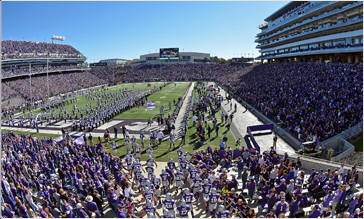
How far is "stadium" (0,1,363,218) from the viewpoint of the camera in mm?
8492

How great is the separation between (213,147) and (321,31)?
34175 millimetres

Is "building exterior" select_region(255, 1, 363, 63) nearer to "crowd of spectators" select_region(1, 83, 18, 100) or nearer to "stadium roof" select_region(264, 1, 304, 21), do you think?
"stadium roof" select_region(264, 1, 304, 21)

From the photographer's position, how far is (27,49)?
6619 centimetres

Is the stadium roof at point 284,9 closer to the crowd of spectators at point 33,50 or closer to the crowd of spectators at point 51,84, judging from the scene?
the crowd of spectators at point 51,84

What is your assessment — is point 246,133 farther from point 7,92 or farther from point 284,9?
point 7,92

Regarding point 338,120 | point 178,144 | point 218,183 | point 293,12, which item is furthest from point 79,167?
point 293,12

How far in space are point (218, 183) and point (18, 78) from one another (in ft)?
206

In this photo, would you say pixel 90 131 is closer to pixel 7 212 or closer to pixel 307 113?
pixel 7 212

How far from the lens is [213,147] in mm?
17938

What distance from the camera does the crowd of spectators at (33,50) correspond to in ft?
195

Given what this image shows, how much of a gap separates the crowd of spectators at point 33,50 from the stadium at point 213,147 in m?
1.46

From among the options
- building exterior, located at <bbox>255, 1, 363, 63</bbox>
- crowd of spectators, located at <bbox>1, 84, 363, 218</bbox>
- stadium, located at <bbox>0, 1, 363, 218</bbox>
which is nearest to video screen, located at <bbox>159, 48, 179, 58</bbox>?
building exterior, located at <bbox>255, 1, 363, 63</bbox>

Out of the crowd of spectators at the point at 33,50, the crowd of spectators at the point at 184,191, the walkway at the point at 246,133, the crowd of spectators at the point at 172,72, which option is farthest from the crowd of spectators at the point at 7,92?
the walkway at the point at 246,133

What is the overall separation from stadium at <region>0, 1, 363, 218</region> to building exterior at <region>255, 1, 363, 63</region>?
232 millimetres
